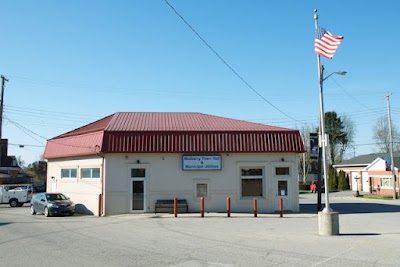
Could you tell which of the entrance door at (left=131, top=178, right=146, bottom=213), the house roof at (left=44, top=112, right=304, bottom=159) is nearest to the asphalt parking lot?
the entrance door at (left=131, top=178, right=146, bottom=213)

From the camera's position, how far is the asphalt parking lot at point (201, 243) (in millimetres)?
10453

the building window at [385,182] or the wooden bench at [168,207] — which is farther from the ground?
the building window at [385,182]

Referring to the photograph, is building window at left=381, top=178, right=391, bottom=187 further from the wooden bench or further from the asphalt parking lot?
the wooden bench

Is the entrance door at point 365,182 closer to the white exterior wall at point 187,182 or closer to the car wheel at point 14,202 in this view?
the white exterior wall at point 187,182

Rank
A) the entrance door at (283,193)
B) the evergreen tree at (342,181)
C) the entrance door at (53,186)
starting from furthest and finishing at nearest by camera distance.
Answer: the evergreen tree at (342,181)
the entrance door at (53,186)
the entrance door at (283,193)

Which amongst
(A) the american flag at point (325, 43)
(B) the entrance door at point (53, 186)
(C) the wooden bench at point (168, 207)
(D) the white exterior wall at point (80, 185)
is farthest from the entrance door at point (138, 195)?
(A) the american flag at point (325, 43)

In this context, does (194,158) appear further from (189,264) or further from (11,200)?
(11,200)

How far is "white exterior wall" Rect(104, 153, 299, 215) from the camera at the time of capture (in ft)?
82.1

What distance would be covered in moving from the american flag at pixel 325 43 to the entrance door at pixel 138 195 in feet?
43.8

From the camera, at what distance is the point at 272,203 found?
2550 cm

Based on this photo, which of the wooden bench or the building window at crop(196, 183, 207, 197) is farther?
the building window at crop(196, 183, 207, 197)

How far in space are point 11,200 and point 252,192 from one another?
2316 cm

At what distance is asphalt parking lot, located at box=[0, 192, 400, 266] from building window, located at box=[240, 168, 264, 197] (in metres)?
4.77

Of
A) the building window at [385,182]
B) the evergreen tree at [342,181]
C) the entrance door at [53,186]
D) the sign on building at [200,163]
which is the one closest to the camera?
the sign on building at [200,163]
